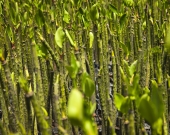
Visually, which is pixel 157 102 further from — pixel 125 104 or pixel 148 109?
pixel 125 104

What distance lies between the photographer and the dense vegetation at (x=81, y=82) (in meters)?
0.50

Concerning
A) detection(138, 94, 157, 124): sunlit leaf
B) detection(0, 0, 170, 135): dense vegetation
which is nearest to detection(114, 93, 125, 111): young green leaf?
detection(0, 0, 170, 135): dense vegetation

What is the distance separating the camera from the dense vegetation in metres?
0.50

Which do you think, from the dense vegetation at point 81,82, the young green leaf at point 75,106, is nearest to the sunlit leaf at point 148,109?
the dense vegetation at point 81,82

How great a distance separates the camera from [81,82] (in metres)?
0.62

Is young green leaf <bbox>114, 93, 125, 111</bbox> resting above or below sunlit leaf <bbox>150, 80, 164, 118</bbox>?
above

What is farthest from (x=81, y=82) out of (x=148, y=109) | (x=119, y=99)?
(x=148, y=109)

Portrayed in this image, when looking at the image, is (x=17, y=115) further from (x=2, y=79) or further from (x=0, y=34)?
(x=0, y=34)

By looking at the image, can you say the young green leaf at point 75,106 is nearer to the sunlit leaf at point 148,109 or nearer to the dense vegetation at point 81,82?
the dense vegetation at point 81,82

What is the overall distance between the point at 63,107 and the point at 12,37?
56 centimetres

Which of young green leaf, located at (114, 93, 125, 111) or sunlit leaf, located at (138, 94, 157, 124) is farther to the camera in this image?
young green leaf, located at (114, 93, 125, 111)

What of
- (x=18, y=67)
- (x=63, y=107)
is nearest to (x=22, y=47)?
(x=18, y=67)

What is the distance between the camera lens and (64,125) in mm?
654

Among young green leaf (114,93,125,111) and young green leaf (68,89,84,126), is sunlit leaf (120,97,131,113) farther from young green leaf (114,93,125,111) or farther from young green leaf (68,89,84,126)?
young green leaf (68,89,84,126)
